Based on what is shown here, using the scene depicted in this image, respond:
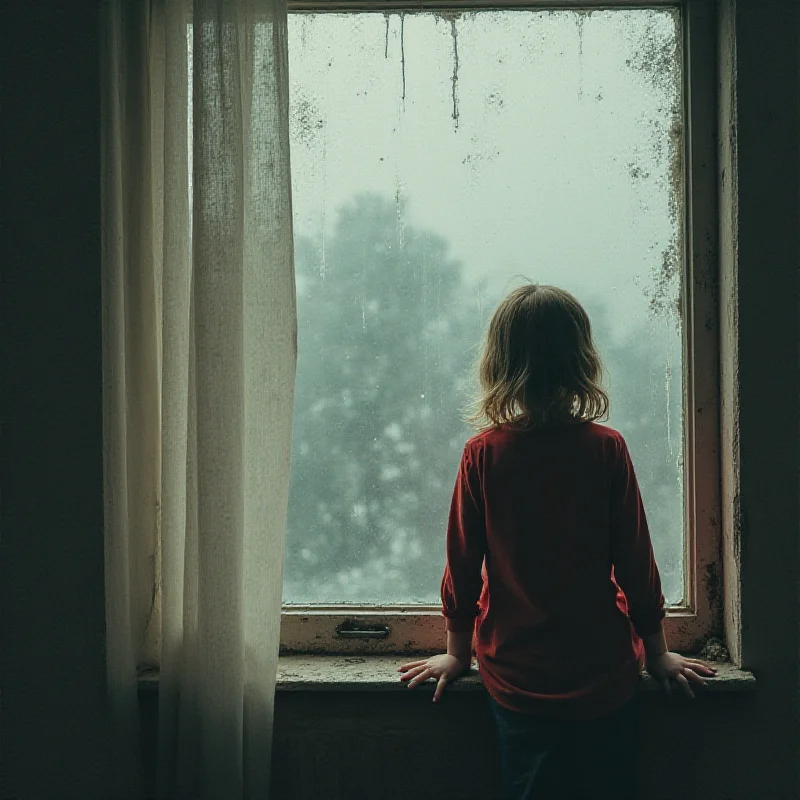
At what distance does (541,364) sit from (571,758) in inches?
22.9

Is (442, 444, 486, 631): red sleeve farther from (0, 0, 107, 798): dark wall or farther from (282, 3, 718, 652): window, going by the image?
(0, 0, 107, 798): dark wall

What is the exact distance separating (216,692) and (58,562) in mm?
375

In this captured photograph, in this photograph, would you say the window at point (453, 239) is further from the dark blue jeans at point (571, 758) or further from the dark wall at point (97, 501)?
the dark blue jeans at point (571, 758)

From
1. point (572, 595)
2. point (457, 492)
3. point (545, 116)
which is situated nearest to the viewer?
point (572, 595)

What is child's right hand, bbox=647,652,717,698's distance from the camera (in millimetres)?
1150

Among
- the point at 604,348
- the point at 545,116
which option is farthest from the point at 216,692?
the point at 545,116

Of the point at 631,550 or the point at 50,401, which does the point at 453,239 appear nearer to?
the point at 631,550

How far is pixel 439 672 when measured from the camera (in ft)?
3.91

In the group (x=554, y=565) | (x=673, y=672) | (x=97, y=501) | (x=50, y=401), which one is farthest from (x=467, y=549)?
(x=50, y=401)

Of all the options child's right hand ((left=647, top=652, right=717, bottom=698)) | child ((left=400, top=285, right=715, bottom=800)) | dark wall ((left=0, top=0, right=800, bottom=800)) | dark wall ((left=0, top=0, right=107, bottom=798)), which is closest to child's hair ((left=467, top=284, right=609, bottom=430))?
child ((left=400, top=285, right=715, bottom=800))

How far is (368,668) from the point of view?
4.15ft

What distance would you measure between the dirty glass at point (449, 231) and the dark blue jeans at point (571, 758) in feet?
1.13

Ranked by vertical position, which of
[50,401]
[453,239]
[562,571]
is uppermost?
[453,239]

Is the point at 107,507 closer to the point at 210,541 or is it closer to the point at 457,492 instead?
the point at 210,541
